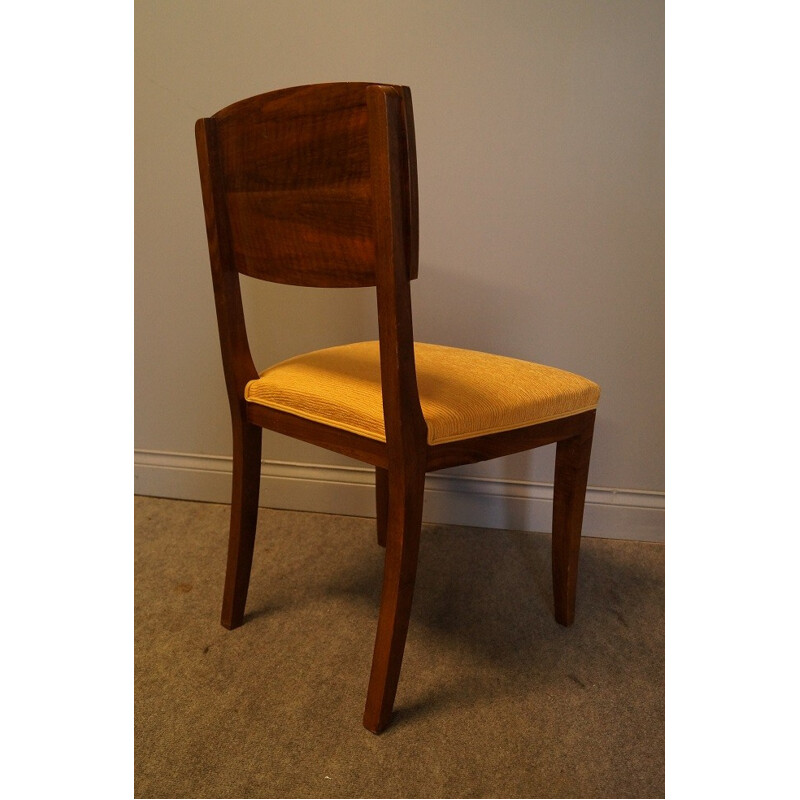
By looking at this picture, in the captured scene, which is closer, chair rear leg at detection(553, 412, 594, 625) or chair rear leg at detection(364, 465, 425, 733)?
chair rear leg at detection(364, 465, 425, 733)

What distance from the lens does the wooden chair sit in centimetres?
98

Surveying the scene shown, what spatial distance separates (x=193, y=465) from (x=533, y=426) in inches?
48.0

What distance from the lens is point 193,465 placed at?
2.09 m

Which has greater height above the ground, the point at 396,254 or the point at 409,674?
the point at 396,254

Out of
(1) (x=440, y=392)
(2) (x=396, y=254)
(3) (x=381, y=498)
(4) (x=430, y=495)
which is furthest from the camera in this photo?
(4) (x=430, y=495)

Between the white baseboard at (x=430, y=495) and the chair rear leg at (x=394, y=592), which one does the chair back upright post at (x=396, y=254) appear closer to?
the chair rear leg at (x=394, y=592)

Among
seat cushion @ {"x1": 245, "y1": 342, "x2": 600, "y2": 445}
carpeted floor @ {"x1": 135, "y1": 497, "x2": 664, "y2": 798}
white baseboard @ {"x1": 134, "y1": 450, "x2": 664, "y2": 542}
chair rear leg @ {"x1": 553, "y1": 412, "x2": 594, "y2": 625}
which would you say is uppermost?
seat cushion @ {"x1": 245, "y1": 342, "x2": 600, "y2": 445}

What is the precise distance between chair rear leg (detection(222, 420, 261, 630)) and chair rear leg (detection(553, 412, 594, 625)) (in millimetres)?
576

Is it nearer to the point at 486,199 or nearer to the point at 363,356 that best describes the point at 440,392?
the point at 363,356

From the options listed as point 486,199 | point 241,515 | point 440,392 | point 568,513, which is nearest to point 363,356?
point 440,392

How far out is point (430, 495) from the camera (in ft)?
6.34

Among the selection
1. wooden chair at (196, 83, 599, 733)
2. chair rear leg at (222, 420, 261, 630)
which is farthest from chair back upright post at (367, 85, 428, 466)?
chair rear leg at (222, 420, 261, 630)

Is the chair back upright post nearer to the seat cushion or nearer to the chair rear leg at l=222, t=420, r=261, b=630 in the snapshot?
the seat cushion

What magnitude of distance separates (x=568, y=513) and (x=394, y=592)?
1.47ft
